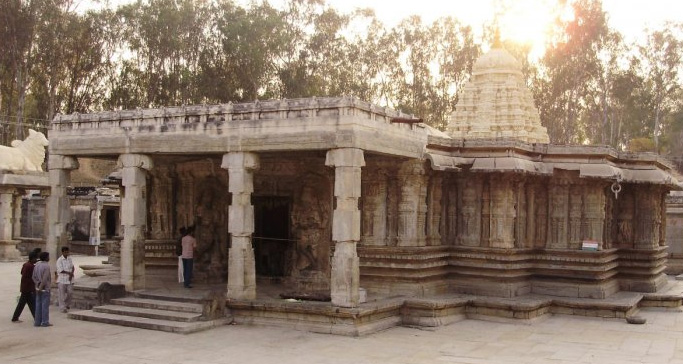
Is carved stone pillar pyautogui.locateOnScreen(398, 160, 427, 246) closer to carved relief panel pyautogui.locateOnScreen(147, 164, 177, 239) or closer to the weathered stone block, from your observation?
the weathered stone block

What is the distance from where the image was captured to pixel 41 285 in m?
13.4

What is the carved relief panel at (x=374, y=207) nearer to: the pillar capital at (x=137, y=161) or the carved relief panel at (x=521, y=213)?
the carved relief panel at (x=521, y=213)

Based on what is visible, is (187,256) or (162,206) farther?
(162,206)

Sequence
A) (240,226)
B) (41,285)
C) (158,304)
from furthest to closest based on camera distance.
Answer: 1. (158,304)
2. (240,226)
3. (41,285)

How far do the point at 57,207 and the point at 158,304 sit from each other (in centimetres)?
365

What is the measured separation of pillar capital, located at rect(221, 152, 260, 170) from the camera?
1409 centimetres

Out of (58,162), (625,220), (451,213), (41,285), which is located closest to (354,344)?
(451,213)

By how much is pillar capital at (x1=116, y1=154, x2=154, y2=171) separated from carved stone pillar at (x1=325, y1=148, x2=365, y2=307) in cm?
463

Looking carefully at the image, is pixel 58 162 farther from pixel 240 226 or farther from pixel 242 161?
pixel 240 226

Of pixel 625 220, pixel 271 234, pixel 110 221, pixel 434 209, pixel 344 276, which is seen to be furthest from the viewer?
pixel 110 221

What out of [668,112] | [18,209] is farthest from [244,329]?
[668,112]

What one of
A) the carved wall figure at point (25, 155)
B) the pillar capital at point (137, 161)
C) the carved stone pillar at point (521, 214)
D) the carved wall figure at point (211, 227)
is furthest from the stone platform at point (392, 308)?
the carved wall figure at point (25, 155)

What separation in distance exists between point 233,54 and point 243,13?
2372 millimetres

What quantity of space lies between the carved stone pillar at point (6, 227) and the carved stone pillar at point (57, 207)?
14.5 m
